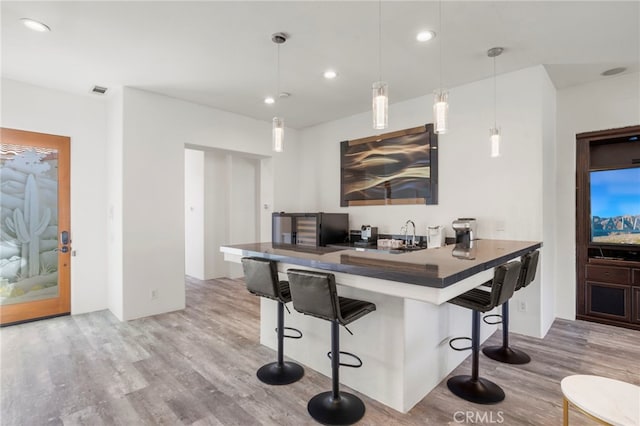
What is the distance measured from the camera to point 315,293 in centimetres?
195

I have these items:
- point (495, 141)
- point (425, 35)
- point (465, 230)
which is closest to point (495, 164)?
point (495, 141)

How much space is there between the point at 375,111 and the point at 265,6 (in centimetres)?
121

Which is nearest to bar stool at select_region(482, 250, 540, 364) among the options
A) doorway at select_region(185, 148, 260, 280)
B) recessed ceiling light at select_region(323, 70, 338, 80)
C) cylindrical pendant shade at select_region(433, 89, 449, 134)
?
cylindrical pendant shade at select_region(433, 89, 449, 134)

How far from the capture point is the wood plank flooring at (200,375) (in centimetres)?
212

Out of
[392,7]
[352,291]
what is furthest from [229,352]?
[392,7]

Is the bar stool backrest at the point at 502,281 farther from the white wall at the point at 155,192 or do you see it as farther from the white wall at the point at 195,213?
the white wall at the point at 195,213

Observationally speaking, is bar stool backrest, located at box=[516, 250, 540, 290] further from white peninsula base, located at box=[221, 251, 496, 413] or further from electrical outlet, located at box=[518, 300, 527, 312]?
electrical outlet, located at box=[518, 300, 527, 312]

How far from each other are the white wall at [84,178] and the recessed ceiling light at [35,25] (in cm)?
166

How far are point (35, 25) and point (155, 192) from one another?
6.61 feet

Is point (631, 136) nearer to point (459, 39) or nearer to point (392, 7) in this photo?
point (459, 39)

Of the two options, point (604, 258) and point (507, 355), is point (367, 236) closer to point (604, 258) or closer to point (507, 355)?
point (507, 355)

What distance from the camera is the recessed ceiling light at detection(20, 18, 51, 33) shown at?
2.61m

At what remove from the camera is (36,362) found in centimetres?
288

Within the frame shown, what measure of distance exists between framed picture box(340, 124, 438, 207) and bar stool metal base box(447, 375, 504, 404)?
229 cm
